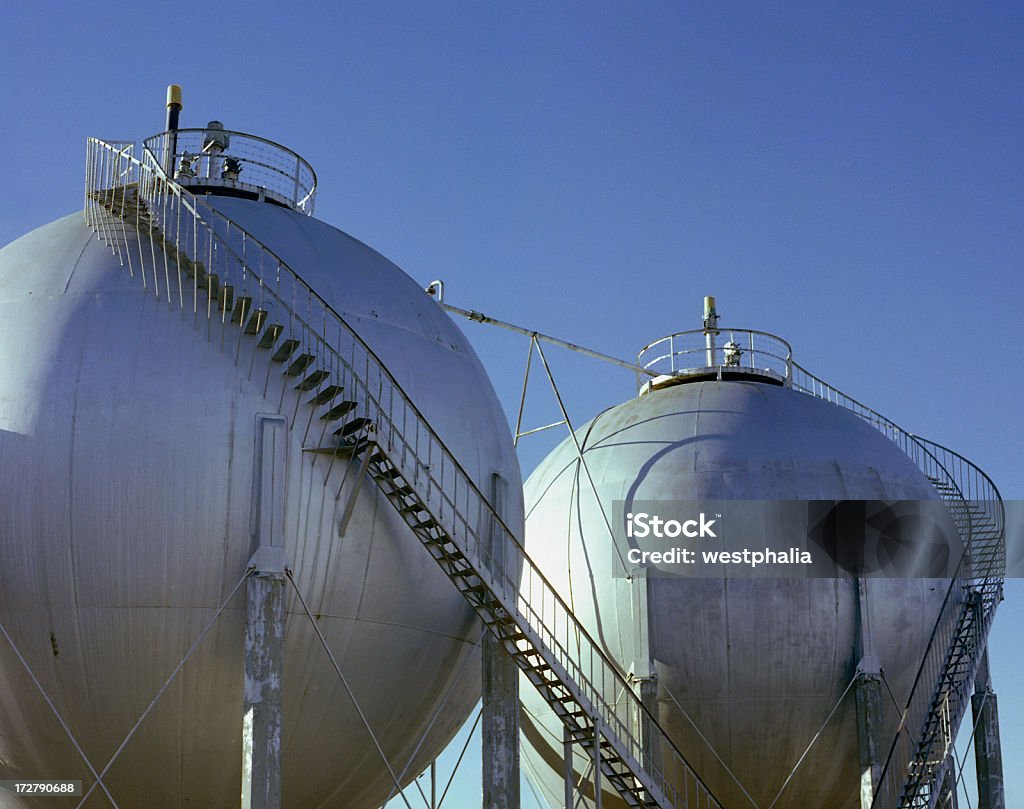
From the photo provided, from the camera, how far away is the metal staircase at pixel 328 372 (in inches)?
624

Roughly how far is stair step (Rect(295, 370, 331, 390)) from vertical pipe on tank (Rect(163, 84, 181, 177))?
4636mm

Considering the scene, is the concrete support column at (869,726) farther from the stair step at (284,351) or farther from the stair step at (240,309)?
the stair step at (240,309)

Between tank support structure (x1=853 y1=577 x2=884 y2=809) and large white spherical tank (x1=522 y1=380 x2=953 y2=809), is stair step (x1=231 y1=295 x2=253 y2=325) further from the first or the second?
→ tank support structure (x1=853 y1=577 x2=884 y2=809)

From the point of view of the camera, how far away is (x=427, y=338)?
1748 cm

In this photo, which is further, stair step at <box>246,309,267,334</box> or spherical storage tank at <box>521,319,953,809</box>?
spherical storage tank at <box>521,319,953,809</box>

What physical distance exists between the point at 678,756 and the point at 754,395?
20.5 feet

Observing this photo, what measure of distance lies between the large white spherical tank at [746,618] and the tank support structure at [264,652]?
832cm

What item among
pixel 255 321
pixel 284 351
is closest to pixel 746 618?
pixel 284 351

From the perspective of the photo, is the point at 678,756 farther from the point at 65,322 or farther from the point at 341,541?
the point at 65,322

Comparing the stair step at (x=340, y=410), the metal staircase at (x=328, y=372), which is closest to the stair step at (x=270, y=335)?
the metal staircase at (x=328, y=372)

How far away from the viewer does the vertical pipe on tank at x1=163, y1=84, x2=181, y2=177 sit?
19.0 m

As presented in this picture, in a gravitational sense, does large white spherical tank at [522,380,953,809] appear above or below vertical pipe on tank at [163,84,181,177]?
below

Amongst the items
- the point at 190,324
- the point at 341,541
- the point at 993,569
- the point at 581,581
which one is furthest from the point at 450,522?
the point at 993,569

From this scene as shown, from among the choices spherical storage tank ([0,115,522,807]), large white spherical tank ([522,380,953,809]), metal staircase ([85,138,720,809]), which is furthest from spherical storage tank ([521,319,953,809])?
spherical storage tank ([0,115,522,807])
